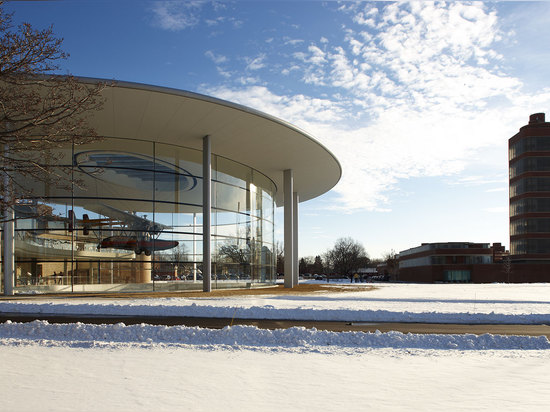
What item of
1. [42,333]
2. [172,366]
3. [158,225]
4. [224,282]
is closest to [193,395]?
[172,366]

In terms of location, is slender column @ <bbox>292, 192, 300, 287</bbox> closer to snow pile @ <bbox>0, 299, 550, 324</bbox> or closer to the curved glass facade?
the curved glass facade

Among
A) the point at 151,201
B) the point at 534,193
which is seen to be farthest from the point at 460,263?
the point at 151,201

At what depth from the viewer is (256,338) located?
10.5 m

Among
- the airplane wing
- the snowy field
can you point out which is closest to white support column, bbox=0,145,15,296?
the airplane wing

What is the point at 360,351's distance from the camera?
9461 millimetres

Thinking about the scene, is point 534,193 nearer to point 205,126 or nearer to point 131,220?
point 205,126

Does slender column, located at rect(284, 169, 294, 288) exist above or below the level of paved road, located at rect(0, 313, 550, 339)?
above

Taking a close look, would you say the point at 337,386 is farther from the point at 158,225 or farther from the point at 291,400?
the point at 158,225

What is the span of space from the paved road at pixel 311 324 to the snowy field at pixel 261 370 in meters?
1.95

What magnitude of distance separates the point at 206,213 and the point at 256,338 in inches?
688

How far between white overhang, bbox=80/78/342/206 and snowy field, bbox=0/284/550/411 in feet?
44.6

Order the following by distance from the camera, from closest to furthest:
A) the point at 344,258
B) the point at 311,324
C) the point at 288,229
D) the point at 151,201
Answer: the point at 311,324 → the point at 151,201 → the point at 288,229 → the point at 344,258

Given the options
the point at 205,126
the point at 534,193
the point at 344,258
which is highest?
the point at 534,193

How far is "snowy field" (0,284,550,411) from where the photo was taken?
19.9 ft
